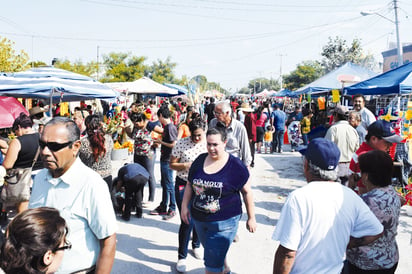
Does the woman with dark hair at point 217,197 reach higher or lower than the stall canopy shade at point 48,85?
lower

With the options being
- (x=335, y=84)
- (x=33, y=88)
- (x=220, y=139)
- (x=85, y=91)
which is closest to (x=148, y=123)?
(x=85, y=91)

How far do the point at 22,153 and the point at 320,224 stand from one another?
406 cm

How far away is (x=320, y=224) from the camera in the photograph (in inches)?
75.8

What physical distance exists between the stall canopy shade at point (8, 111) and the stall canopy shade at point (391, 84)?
25.5 feet

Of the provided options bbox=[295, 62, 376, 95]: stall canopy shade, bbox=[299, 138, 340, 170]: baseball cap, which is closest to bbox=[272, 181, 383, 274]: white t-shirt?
bbox=[299, 138, 340, 170]: baseball cap

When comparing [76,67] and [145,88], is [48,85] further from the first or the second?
[76,67]

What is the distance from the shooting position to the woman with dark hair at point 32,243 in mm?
1374

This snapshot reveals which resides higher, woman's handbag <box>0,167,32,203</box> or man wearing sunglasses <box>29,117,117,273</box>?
man wearing sunglasses <box>29,117,117,273</box>

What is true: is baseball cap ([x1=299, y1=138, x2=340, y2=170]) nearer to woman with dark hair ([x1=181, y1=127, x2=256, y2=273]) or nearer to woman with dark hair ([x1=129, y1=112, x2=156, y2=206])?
woman with dark hair ([x1=181, y1=127, x2=256, y2=273])

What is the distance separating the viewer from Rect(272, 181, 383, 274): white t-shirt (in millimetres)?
1917

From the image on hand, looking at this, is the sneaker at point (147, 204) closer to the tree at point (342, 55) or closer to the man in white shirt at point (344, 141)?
the man in white shirt at point (344, 141)

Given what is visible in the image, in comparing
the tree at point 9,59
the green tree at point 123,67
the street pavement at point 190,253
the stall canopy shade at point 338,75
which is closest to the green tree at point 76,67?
the green tree at point 123,67

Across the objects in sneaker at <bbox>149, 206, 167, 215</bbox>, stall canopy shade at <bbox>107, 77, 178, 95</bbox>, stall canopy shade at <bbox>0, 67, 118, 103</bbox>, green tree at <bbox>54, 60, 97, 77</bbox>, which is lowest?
sneaker at <bbox>149, 206, 167, 215</bbox>

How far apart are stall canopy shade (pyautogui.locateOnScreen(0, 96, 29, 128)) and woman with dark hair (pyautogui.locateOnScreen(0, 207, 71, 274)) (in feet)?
A: 20.4
